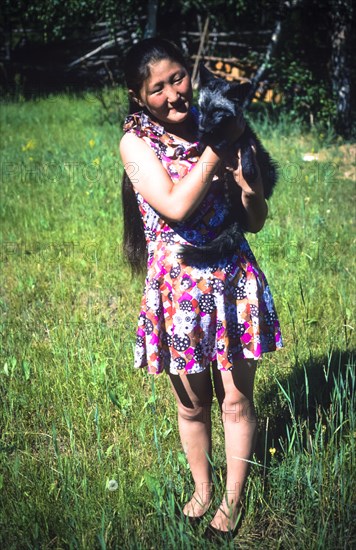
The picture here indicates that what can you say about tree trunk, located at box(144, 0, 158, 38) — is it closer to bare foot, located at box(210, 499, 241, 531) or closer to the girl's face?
the girl's face

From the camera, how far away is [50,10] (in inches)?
407

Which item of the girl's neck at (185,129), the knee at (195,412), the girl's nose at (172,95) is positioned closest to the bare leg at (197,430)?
the knee at (195,412)

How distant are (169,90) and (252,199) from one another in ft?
1.40

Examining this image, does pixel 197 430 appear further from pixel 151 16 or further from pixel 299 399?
pixel 151 16

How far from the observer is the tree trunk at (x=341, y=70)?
27.4 feet

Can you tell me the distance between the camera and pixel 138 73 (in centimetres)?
195

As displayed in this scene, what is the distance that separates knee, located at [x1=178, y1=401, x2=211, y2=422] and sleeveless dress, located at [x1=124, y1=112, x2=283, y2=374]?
19 cm

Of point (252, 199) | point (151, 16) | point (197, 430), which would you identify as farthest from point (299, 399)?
point (151, 16)

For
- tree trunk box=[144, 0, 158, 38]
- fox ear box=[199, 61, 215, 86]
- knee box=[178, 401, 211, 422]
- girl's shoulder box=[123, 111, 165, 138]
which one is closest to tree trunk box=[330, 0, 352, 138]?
tree trunk box=[144, 0, 158, 38]

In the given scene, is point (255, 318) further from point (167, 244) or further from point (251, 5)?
point (251, 5)

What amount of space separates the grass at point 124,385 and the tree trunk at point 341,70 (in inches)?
86.6

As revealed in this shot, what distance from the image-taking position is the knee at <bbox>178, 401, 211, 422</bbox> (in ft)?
6.85

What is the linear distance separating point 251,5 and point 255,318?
29.1 ft

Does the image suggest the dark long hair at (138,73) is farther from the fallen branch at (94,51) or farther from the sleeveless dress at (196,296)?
the fallen branch at (94,51)
